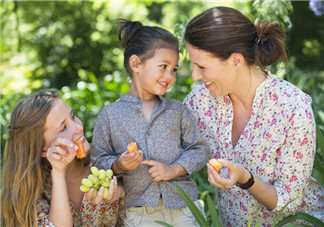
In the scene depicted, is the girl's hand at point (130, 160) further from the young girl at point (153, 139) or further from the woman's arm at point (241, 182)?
the woman's arm at point (241, 182)

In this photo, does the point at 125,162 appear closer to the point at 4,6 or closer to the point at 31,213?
the point at 31,213

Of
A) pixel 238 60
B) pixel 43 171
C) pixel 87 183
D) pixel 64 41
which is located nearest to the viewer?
pixel 87 183

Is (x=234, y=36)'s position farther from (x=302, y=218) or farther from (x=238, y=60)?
(x=302, y=218)

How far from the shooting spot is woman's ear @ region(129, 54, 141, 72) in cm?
271

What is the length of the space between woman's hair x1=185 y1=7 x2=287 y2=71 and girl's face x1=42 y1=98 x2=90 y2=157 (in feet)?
2.47

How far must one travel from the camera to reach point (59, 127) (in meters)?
2.50

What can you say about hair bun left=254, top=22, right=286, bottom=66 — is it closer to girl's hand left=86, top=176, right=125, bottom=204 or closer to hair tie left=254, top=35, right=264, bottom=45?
hair tie left=254, top=35, right=264, bottom=45

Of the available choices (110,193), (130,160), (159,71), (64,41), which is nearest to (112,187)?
(110,193)

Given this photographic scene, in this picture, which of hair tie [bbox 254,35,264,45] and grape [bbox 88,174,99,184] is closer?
grape [bbox 88,174,99,184]

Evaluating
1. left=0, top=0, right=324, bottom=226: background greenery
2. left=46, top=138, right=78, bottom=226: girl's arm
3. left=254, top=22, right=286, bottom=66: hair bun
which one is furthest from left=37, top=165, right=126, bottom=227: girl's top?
left=0, top=0, right=324, bottom=226: background greenery

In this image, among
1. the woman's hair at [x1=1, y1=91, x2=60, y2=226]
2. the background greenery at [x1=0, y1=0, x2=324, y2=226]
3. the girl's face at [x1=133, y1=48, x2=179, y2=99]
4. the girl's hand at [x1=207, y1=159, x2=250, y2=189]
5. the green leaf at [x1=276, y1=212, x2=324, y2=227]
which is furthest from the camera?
the background greenery at [x1=0, y1=0, x2=324, y2=226]

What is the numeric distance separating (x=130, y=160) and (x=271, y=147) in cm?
75

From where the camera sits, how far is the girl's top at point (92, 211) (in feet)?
8.31

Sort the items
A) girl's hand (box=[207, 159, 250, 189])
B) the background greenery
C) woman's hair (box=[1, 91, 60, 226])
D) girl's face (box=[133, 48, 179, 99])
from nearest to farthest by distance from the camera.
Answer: girl's hand (box=[207, 159, 250, 189]) → woman's hair (box=[1, 91, 60, 226]) → girl's face (box=[133, 48, 179, 99]) → the background greenery
